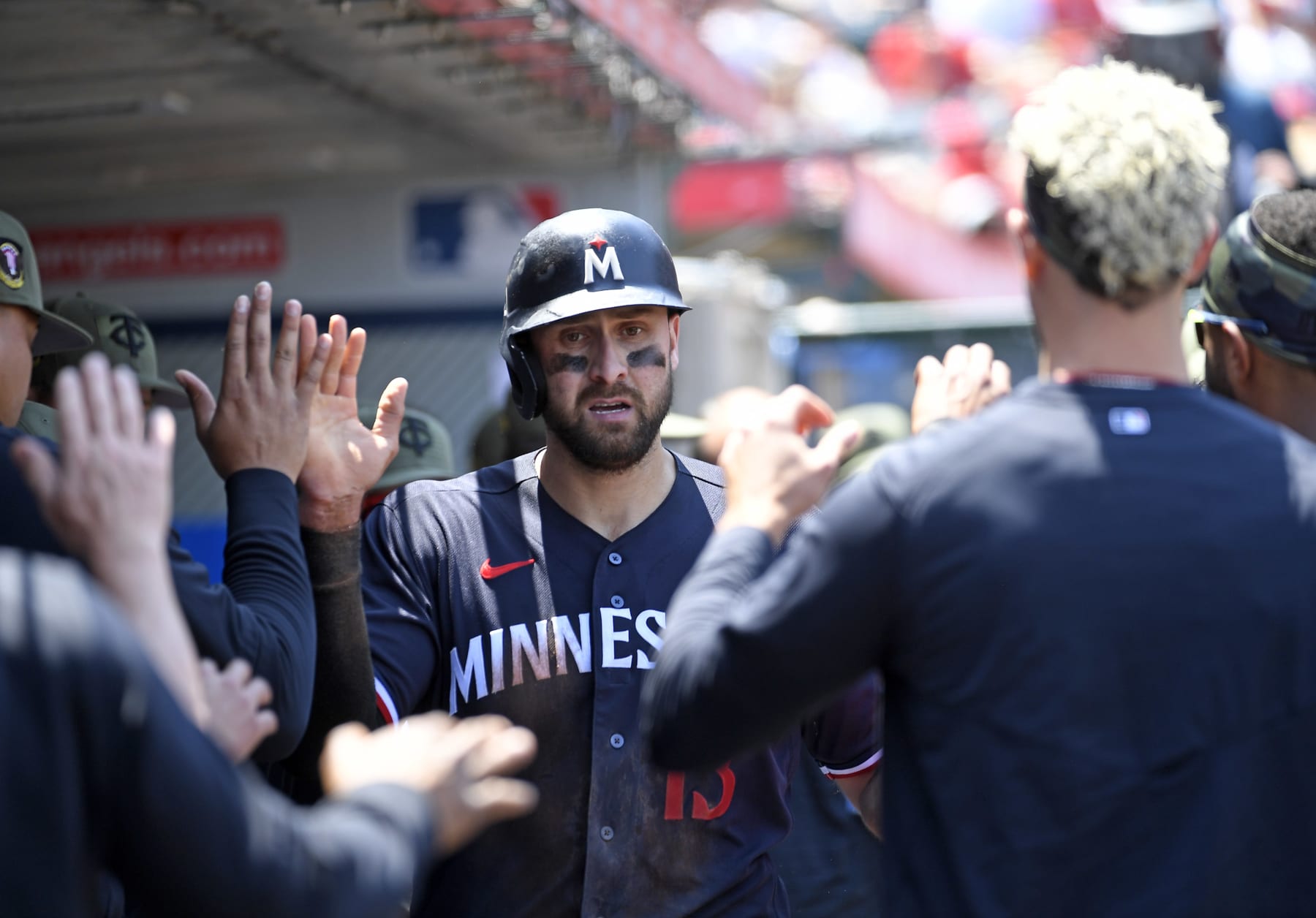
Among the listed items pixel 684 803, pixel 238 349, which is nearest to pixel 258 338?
pixel 238 349

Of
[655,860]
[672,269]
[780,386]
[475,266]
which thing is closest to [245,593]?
[655,860]

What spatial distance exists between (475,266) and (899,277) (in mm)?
8212

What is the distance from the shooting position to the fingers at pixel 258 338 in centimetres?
242

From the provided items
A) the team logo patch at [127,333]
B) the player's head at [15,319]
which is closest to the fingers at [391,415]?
the player's head at [15,319]

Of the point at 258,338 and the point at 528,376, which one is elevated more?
the point at 258,338

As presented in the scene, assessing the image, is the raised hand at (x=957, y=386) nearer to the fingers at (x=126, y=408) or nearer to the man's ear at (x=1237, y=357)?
the man's ear at (x=1237, y=357)

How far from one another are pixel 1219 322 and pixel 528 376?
1381 millimetres

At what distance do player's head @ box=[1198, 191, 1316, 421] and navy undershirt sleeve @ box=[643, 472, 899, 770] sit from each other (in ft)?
3.34

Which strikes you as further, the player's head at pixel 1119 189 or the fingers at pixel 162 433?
the player's head at pixel 1119 189

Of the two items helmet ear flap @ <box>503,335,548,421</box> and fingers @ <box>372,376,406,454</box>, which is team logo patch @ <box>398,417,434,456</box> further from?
fingers @ <box>372,376,406,454</box>

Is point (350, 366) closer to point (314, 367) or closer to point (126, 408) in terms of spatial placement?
point (314, 367)

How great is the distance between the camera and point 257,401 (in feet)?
7.91

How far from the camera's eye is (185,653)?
174cm

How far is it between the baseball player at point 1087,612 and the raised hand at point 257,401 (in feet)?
2.63
